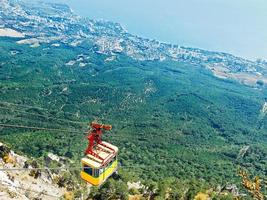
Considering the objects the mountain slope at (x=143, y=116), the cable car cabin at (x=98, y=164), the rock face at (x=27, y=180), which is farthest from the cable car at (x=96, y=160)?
the mountain slope at (x=143, y=116)

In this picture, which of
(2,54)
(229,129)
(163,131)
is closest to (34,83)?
(2,54)

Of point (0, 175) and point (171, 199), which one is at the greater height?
point (0, 175)

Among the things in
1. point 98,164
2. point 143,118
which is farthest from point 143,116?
point 98,164

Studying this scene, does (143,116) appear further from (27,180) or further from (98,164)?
(98,164)

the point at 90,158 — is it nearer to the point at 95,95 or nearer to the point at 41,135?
the point at 41,135

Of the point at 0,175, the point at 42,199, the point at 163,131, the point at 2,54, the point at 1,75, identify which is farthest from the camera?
the point at 2,54

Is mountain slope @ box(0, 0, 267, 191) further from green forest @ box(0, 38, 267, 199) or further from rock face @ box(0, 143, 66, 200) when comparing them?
rock face @ box(0, 143, 66, 200)
